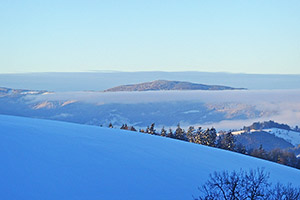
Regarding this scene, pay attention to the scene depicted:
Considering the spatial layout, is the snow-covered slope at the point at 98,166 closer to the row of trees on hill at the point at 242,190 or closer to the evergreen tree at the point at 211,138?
the row of trees on hill at the point at 242,190

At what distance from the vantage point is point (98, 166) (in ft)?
79.2

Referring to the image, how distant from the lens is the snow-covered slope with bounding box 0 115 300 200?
66.9 ft

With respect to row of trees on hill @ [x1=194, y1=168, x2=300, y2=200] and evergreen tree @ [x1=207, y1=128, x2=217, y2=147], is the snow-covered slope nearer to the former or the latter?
row of trees on hill @ [x1=194, y1=168, x2=300, y2=200]

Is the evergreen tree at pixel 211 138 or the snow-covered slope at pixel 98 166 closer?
the snow-covered slope at pixel 98 166

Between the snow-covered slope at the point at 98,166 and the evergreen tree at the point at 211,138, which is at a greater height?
the snow-covered slope at the point at 98,166

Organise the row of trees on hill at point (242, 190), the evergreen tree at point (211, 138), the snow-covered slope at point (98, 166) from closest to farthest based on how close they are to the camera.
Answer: the row of trees on hill at point (242, 190) → the snow-covered slope at point (98, 166) → the evergreen tree at point (211, 138)

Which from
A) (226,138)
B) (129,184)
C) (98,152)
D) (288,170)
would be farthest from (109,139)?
(226,138)

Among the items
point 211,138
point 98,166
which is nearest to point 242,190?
point 98,166

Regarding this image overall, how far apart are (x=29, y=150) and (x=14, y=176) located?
14.7 ft

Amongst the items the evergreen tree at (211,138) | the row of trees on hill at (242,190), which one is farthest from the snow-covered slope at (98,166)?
the evergreen tree at (211,138)

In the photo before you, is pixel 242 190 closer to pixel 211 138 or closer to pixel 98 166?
pixel 98 166

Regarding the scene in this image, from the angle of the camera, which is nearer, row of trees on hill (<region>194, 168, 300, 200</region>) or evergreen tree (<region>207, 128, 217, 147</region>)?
row of trees on hill (<region>194, 168, 300, 200</region>)

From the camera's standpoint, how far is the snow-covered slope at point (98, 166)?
2039cm

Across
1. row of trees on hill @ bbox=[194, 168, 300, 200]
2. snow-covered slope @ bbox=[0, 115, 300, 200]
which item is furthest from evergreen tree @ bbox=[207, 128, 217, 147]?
row of trees on hill @ bbox=[194, 168, 300, 200]
